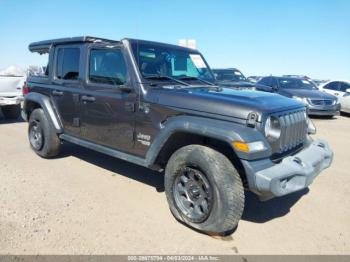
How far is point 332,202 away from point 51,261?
339cm

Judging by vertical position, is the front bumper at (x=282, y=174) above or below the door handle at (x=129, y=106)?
below

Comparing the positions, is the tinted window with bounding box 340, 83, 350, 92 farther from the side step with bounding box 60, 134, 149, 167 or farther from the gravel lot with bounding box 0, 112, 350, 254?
the side step with bounding box 60, 134, 149, 167

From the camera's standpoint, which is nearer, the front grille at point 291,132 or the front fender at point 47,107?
the front grille at point 291,132

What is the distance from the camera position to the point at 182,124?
3.29 metres

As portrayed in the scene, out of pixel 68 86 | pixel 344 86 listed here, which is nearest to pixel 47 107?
pixel 68 86

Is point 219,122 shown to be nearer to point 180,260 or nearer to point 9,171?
point 180,260

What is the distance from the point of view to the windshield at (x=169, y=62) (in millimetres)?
3997

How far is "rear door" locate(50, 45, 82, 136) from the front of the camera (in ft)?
15.5

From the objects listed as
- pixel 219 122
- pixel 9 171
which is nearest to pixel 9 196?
pixel 9 171

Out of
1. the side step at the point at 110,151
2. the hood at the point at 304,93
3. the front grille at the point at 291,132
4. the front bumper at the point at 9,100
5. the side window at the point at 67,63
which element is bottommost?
the front bumper at the point at 9,100

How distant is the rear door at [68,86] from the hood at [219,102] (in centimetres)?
154

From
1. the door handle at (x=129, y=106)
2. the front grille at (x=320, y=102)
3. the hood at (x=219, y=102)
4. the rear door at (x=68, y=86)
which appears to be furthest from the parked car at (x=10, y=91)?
the front grille at (x=320, y=102)

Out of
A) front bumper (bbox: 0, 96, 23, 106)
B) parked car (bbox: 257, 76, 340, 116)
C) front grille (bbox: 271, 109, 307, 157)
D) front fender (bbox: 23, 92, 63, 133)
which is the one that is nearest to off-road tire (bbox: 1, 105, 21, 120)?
front bumper (bbox: 0, 96, 23, 106)

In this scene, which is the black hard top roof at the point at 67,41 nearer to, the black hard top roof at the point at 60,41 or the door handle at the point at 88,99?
the black hard top roof at the point at 60,41
